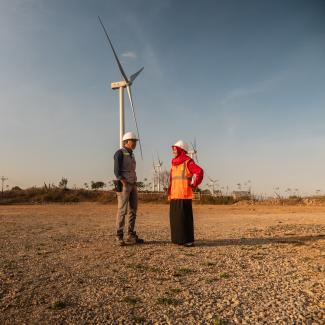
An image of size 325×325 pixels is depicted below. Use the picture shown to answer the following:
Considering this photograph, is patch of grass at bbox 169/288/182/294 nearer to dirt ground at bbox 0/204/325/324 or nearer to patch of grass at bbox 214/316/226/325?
dirt ground at bbox 0/204/325/324

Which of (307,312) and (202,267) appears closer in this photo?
(307,312)

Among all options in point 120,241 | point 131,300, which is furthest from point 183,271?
point 120,241

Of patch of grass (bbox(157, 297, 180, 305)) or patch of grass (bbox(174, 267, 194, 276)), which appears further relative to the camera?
patch of grass (bbox(174, 267, 194, 276))

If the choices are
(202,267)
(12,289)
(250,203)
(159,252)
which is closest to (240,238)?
(159,252)

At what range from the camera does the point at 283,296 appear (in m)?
3.71

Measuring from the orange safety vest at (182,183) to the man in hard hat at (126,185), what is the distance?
0.87 metres

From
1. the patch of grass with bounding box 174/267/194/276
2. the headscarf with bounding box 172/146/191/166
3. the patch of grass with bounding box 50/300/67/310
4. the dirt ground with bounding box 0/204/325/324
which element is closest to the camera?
the dirt ground with bounding box 0/204/325/324

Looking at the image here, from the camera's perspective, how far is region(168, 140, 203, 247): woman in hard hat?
22.2 feet

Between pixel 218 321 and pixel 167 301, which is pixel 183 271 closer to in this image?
pixel 167 301

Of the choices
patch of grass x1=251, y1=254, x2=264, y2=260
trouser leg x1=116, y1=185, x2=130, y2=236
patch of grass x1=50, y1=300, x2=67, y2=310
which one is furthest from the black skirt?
patch of grass x1=50, y1=300, x2=67, y2=310

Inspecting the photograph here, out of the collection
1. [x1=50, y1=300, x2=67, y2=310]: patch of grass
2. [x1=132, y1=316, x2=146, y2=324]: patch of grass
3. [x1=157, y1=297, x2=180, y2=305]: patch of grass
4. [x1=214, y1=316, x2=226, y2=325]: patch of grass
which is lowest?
[x1=214, y1=316, x2=226, y2=325]: patch of grass

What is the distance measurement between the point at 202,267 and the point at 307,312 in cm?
192

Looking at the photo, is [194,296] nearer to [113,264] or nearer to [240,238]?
[113,264]

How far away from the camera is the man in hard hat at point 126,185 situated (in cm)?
691
